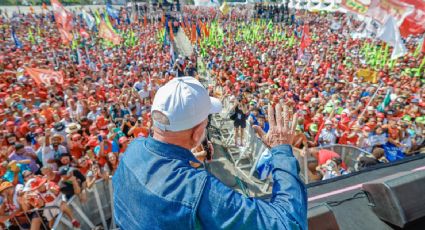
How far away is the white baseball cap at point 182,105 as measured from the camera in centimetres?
115

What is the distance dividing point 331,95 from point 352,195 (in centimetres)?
788

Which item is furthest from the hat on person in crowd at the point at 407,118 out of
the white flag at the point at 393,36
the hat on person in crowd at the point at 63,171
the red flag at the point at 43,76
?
the red flag at the point at 43,76

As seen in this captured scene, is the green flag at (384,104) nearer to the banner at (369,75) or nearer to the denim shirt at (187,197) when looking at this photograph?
Result: the banner at (369,75)

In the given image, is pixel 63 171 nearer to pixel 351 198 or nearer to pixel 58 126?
pixel 58 126

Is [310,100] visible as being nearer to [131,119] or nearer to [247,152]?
[247,152]

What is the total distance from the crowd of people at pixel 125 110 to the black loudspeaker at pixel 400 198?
2405mm

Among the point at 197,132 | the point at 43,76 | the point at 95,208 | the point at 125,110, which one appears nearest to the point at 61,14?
the point at 43,76

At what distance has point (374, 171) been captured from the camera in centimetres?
344

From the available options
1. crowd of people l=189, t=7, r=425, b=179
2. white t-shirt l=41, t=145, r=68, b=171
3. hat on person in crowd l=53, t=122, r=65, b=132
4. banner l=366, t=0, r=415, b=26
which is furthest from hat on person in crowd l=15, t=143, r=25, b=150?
banner l=366, t=0, r=415, b=26

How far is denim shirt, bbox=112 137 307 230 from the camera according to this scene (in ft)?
3.30

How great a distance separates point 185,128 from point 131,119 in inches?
262

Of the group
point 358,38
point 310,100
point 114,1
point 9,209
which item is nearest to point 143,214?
point 9,209

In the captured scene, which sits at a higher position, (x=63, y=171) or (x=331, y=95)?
(x=331, y=95)

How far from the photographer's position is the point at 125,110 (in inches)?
324
